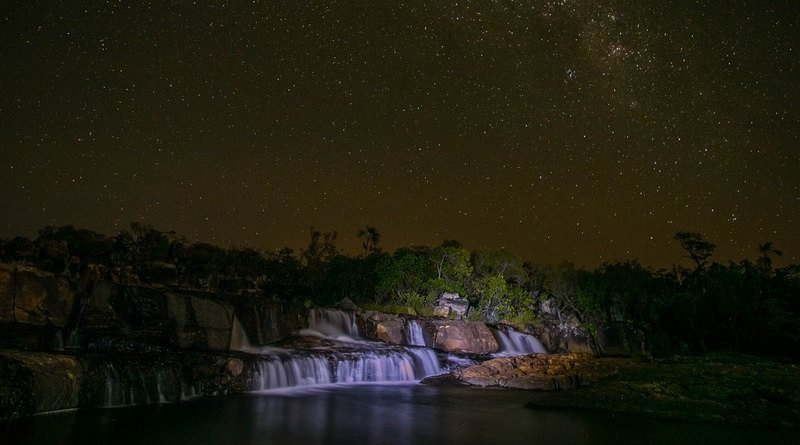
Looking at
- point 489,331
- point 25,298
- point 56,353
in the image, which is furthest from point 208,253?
point 56,353

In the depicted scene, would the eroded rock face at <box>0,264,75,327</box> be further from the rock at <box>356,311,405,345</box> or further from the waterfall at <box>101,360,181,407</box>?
the rock at <box>356,311,405,345</box>

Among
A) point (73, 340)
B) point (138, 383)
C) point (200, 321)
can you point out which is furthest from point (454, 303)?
point (138, 383)

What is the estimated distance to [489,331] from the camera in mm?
35781

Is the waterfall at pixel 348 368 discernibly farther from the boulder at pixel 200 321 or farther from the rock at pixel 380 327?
the rock at pixel 380 327

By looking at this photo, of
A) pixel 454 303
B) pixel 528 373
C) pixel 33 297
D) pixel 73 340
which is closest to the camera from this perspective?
pixel 73 340

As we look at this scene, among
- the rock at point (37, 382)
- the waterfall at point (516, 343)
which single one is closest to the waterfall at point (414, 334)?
the waterfall at point (516, 343)

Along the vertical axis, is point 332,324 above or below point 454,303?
below

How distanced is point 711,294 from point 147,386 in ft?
143

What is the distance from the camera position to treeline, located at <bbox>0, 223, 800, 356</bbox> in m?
41.0

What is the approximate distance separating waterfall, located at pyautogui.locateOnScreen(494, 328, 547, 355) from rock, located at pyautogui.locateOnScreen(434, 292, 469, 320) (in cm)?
664

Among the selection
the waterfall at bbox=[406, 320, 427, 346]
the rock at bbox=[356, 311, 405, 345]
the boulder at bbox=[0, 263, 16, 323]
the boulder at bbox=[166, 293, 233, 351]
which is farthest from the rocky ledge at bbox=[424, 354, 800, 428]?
the boulder at bbox=[0, 263, 16, 323]

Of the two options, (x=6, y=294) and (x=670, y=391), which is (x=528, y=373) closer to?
(x=670, y=391)

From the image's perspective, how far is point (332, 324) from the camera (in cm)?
2920

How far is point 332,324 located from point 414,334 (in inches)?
214
